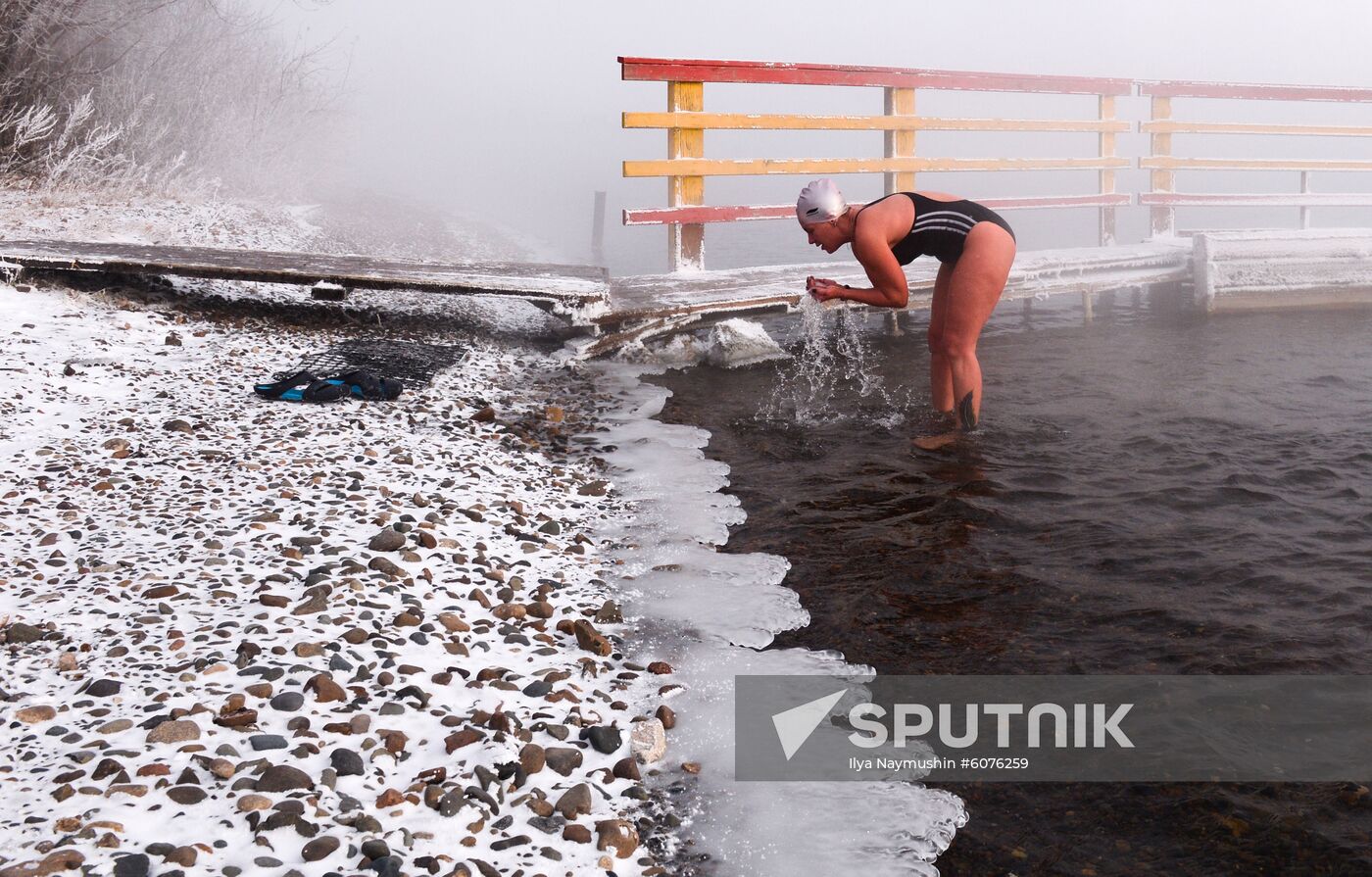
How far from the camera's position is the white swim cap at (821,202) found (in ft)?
17.7

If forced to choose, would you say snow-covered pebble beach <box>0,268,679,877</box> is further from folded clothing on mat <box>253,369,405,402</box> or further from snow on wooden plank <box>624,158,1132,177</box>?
snow on wooden plank <box>624,158,1132,177</box>

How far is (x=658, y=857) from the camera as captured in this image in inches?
→ 98.6

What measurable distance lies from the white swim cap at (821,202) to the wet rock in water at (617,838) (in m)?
3.67

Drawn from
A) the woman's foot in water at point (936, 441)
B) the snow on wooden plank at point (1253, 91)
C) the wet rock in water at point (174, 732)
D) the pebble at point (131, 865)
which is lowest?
the pebble at point (131, 865)

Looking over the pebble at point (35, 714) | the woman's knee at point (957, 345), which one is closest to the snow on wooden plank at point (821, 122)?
the woman's knee at point (957, 345)

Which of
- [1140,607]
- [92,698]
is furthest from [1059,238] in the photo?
[92,698]

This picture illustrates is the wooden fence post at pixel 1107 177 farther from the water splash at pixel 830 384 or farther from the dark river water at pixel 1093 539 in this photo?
the water splash at pixel 830 384

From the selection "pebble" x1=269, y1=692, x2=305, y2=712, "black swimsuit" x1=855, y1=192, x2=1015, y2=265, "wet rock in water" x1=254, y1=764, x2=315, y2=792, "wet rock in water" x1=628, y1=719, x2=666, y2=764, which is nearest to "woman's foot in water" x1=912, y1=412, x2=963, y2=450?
"black swimsuit" x1=855, y1=192, x2=1015, y2=265

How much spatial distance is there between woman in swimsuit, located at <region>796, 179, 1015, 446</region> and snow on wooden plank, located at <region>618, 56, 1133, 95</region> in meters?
3.52

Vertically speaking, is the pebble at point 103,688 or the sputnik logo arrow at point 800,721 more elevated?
the pebble at point 103,688

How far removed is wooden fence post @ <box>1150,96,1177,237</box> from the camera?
501 inches

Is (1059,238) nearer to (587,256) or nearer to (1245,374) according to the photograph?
(587,256)

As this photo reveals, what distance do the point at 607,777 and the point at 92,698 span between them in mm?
1442

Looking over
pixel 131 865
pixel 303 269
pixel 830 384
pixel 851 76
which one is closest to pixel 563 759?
pixel 131 865
